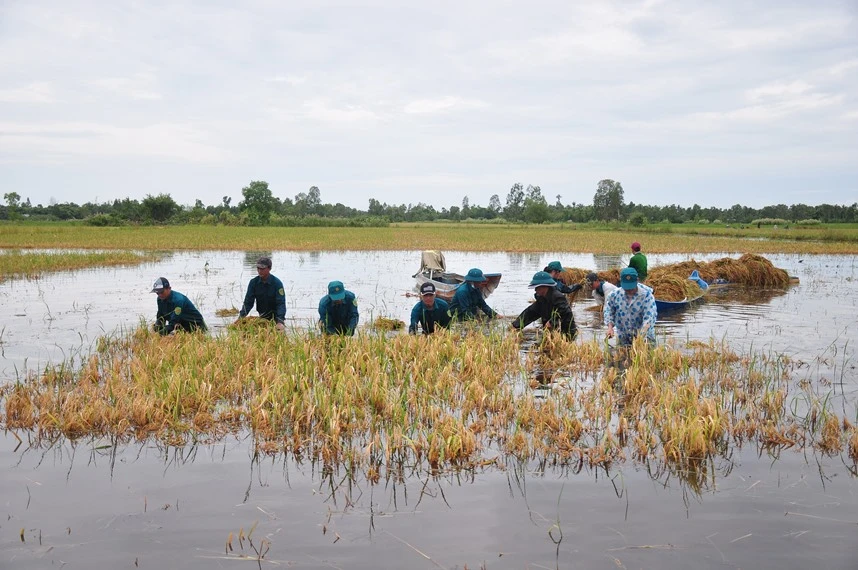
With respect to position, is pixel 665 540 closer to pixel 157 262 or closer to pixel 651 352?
pixel 651 352

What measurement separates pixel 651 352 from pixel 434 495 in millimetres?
4845

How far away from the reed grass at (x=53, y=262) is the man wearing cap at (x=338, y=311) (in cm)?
1595

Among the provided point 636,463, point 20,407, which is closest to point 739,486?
point 636,463

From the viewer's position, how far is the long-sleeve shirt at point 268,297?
420 inches

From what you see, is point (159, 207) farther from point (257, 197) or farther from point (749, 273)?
point (749, 273)

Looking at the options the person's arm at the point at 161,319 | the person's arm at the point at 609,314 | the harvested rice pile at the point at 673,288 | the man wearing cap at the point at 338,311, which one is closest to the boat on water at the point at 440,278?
the harvested rice pile at the point at 673,288

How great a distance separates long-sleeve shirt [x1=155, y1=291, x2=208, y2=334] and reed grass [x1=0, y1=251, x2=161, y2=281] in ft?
45.7

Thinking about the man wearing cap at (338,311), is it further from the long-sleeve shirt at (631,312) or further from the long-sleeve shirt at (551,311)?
the long-sleeve shirt at (631,312)

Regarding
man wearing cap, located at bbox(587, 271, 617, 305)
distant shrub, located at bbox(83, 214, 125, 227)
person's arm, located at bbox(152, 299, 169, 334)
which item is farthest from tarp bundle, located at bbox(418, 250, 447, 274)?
distant shrub, located at bbox(83, 214, 125, 227)

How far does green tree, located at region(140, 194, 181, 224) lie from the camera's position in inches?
3152

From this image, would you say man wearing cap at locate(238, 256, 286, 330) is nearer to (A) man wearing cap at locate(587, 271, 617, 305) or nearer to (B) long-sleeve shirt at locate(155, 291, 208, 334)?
(B) long-sleeve shirt at locate(155, 291, 208, 334)

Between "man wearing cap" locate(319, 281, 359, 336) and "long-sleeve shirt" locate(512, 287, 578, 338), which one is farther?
"long-sleeve shirt" locate(512, 287, 578, 338)

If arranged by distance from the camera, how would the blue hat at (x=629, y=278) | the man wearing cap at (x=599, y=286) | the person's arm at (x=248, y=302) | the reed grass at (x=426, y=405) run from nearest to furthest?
the reed grass at (x=426, y=405) < the blue hat at (x=629, y=278) < the person's arm at (x=248, y=302) < the man wearing cap at (x=599, y=286)

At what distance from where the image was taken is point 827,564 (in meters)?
4.32
